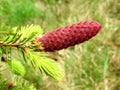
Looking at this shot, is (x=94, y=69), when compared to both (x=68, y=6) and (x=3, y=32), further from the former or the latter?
(x=3, y=32)

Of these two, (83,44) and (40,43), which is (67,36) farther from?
(83,44)

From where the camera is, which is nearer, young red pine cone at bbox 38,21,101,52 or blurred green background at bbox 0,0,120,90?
young red pine cone at bbox 38,21,101,52

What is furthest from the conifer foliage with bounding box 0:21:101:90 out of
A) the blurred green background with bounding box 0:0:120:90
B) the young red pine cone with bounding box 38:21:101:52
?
the blurred green background with bounding box 0:0:120:90

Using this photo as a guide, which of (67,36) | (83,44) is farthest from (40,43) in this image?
(83,44)

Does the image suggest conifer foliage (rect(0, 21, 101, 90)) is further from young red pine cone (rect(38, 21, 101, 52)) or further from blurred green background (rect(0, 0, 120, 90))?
blurred green background (rect(0, 0, 120, 90))

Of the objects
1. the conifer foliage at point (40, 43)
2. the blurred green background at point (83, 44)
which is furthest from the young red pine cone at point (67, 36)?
the blurred green background at point (83, 44)

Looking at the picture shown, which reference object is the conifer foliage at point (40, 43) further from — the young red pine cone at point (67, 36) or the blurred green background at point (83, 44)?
the blurred green background at point (83, 44)
